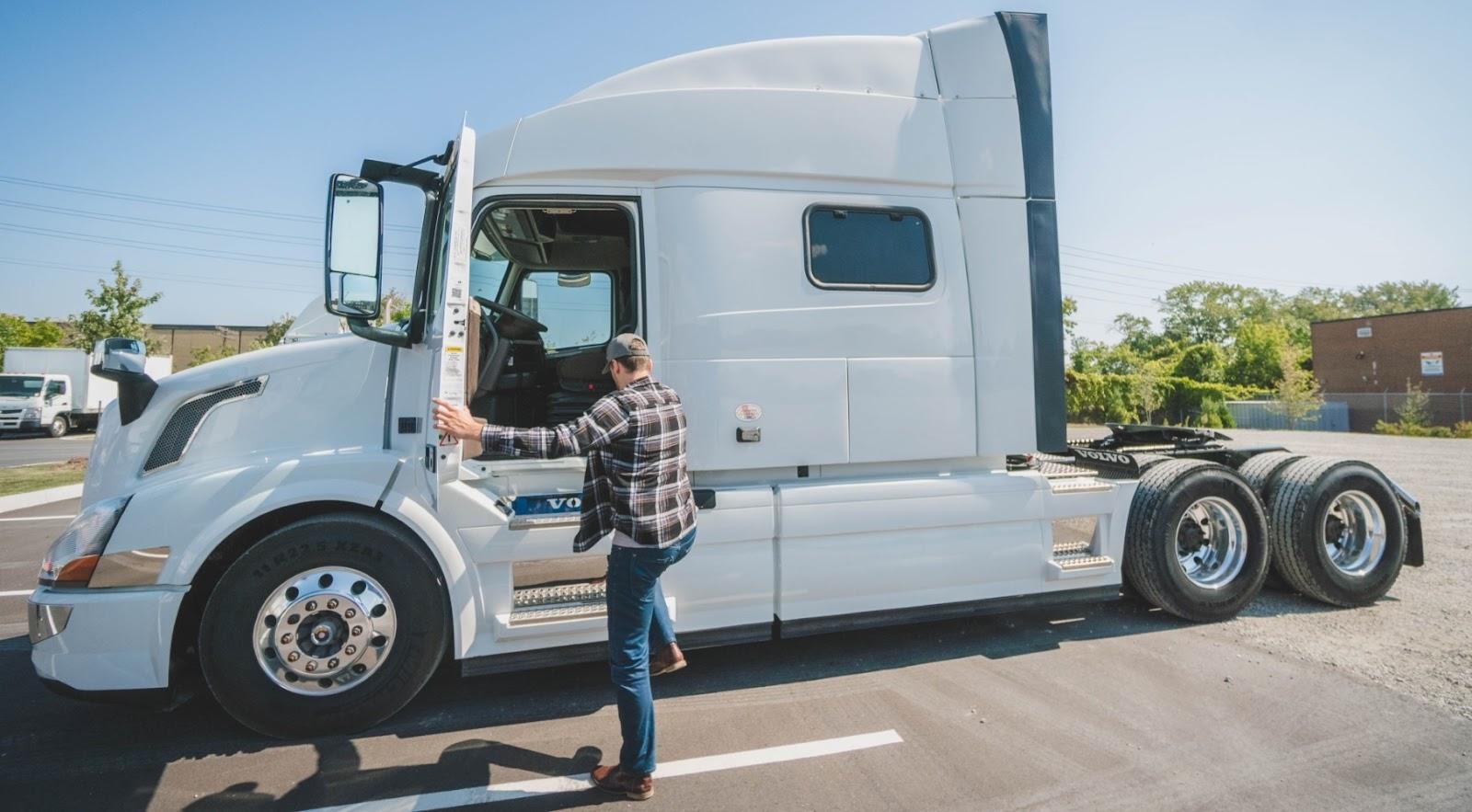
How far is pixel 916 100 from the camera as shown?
4273mm

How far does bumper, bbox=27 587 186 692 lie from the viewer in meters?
3.12

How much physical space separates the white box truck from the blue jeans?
2640 cm

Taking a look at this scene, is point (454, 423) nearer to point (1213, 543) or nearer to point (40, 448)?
point (1213, 543)

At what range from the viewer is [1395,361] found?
3569 centimetres

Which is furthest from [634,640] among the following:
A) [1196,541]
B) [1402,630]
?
[1402,630]

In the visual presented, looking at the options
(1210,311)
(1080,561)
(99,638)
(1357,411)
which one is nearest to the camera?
(99,638)

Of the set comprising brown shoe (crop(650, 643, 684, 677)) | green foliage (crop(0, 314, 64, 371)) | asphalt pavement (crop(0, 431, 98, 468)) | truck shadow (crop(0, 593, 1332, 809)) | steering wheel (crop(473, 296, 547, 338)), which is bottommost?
truck shadow (crop(0, 593, 1332, 809))

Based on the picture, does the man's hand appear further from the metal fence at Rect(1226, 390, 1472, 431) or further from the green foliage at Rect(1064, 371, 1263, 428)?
the metal fence at Rect(1226, 390, 1472, 431)

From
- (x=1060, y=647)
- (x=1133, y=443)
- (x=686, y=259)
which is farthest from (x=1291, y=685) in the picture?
(x=686, y=259)

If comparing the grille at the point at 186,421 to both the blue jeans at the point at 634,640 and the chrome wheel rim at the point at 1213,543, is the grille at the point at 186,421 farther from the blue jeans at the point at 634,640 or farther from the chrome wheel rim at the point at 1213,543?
the chrome wheel rim at the point at 1213,543

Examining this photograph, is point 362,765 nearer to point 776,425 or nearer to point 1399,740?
point 776,425

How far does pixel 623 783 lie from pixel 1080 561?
10.6ft

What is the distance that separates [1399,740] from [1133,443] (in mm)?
2756

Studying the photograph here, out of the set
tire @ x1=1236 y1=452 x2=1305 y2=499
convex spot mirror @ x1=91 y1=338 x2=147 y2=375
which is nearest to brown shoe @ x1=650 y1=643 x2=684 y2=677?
convex spot mirror @ x1=91 y1=338 x2=147 y2=375
